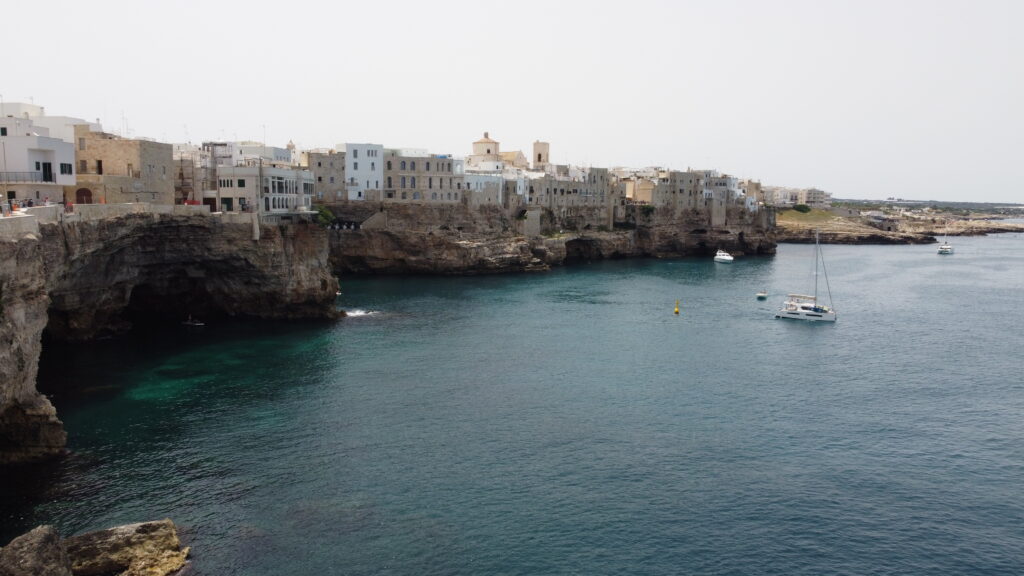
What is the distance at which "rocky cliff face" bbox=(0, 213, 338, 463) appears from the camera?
3275 centimetres

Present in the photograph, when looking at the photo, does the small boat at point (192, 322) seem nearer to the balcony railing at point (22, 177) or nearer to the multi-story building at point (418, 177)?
the balcony railing at point (22, 177)

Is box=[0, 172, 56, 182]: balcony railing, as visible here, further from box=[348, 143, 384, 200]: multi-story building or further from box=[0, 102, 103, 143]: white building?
box=[348, 143, 384, 200]: multi-story building

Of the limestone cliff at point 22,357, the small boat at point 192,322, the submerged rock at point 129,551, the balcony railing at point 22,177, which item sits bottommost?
the submerged rock at point 129,551

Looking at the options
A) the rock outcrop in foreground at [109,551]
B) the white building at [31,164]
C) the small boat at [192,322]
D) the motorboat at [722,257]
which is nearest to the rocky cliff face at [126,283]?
the small boat at [192,322]

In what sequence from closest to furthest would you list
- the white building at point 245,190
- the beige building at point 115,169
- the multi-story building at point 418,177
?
1. the beige building at point 115,169
2. the white building at point 245,190
3. the multi-story building at point 418,177

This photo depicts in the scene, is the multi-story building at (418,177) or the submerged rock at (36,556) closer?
the submerged rock at (36,556)

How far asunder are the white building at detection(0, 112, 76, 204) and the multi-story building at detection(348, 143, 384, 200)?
5556 cm

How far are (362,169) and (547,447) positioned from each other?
77947 mm

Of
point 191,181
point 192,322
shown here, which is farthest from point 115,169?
point 192,322

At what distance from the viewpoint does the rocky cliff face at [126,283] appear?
32750 mm

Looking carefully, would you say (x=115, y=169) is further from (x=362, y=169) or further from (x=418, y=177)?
(x=418, y=177)

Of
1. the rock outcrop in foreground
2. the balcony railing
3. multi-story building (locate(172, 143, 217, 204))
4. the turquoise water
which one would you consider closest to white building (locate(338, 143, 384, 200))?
multi-story building (locate(172, 143, 217, 204))

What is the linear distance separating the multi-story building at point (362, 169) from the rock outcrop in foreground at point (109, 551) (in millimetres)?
83945

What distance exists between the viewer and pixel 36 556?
73.6ft
